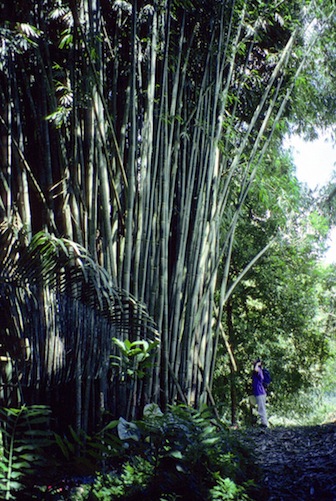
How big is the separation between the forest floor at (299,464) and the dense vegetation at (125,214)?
21 cm

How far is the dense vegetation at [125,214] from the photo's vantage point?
5.99 feet

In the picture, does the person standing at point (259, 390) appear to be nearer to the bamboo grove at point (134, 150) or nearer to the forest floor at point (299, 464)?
the forest floor at point (299, 464)

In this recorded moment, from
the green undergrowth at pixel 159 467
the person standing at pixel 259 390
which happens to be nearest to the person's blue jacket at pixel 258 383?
the person standing at pixel 259 390

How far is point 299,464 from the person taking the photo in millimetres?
2539

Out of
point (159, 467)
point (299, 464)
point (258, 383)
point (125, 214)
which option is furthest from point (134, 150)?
point (258, 383)

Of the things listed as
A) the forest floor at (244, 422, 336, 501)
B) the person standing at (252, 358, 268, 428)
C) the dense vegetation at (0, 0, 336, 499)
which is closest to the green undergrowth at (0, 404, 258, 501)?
the dense vegetation at (0, 0, 336, 499)

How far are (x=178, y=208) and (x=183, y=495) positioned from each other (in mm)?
1993

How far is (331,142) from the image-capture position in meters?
6.48

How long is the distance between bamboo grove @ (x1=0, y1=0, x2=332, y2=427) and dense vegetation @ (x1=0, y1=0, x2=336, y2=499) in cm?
1

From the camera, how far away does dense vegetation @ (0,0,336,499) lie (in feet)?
5.99

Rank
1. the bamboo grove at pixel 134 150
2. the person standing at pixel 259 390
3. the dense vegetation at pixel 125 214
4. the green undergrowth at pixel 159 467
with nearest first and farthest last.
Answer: the green undergrowth at pixel 159 467, the dense vegetation at pixel 125 214, the bamboo grove at pixel 134 150, the person standing at pixel 259 390

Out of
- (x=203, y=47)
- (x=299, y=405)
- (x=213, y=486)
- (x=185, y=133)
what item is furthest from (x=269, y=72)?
(x=299, y=405)

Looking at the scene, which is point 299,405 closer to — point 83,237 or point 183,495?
point 83,237

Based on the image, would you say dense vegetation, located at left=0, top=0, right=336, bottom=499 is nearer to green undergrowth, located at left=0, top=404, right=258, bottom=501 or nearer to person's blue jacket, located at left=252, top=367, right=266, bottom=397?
green undergrowth, located at left=0, top=404, right=258, bottom=501
